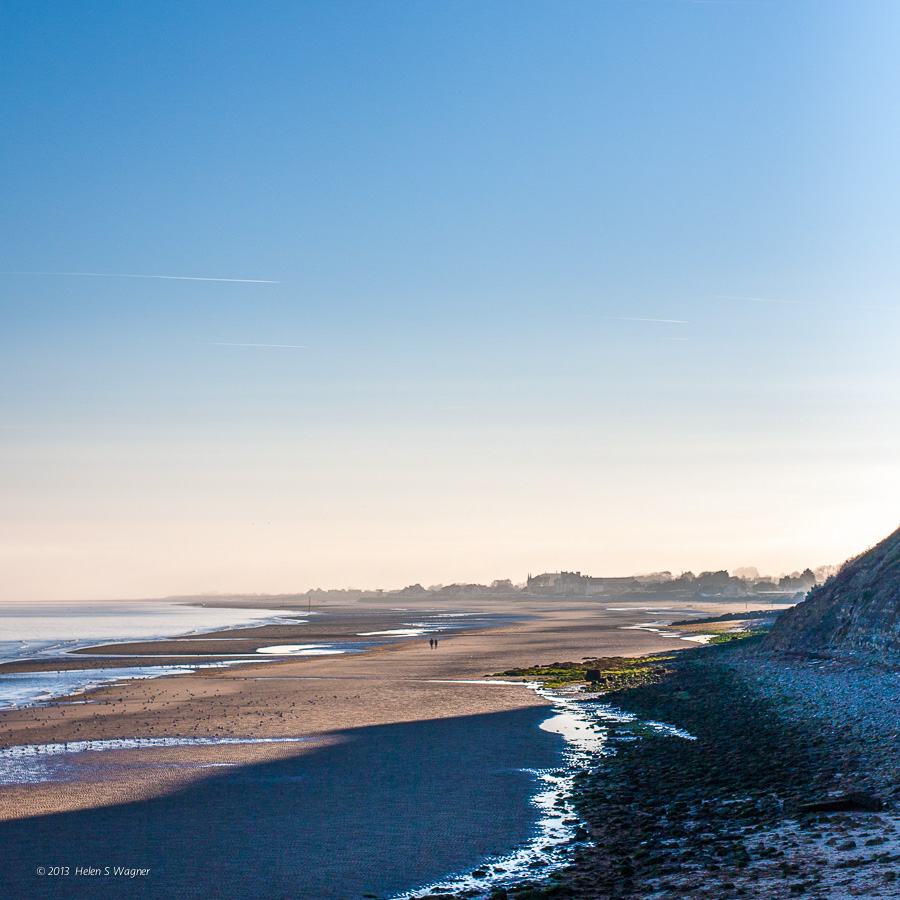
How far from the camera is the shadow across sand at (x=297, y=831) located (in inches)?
532

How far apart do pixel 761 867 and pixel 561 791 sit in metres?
7.60

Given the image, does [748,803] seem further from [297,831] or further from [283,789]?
[283,789]

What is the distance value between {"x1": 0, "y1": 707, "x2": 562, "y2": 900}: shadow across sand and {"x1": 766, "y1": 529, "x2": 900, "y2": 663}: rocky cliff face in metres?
21.5

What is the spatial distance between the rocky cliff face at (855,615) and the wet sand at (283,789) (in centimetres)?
1636

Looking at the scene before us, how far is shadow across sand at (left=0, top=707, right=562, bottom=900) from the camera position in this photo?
44.4 ft

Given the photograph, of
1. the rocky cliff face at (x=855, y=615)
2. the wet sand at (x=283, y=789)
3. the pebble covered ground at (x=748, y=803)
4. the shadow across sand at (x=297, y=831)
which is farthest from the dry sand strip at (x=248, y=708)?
the rocky cliff face at (x=855, y=615)

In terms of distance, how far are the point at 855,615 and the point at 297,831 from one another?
115ft

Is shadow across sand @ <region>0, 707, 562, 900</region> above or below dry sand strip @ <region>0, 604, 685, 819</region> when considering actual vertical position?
above

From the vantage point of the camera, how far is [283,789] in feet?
64.7

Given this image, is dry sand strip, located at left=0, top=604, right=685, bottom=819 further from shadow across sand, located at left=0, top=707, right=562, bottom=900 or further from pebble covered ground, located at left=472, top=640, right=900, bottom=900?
pebble covered ground, located at left=472, top=640, right=900, bottom=900

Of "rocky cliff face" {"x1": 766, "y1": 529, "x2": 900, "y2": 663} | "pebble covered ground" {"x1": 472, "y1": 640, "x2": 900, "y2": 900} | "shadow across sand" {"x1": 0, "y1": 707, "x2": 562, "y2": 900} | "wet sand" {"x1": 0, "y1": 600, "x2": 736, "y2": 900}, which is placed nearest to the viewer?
"pebble covered ground" {"x1": 472, "y1": 640, "x2": 900, "y2": 900}

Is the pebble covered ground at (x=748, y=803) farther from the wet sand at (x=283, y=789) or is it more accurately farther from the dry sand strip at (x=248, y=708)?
the dry sand strip at (x=248, y=708)


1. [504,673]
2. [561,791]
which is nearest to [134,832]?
[561,791]

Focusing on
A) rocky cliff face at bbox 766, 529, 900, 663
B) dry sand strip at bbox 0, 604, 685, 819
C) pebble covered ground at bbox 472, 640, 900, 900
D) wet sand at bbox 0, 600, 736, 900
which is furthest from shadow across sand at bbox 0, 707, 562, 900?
rocky cliff face at bbox 766, 529, 900, 663
